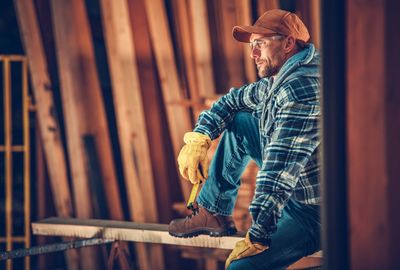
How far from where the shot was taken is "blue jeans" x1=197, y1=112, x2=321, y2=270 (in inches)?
104

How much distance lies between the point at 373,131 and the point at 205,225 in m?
1.37

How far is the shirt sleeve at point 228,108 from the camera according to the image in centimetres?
296

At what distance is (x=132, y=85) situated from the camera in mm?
4594

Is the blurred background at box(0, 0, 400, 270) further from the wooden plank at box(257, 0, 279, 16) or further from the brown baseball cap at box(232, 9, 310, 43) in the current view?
the brown baseball cap at box(232, 9, 310, 43)

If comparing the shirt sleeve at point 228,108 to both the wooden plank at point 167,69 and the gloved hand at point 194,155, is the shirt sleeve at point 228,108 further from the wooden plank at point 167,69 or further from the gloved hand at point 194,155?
the wooden plank at point 167,69

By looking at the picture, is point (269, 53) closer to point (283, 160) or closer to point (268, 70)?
point (268, 70)

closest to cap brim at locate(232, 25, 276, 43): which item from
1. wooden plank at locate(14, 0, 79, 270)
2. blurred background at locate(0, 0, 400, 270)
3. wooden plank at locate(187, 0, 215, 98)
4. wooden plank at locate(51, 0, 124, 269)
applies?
blurred background at locate(0, 0, 400, 270)

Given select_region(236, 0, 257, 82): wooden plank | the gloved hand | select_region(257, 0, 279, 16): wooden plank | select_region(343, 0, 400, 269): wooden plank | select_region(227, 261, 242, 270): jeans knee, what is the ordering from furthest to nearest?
select_region(257, 0, 279, 16): wooden plank → select_region(236, 0, 257, 82): wooden plank → the gloved hand → select_region(227, 261, 242, 270): jeans knee → select_region(343, 0, 400, 269): wooden plank

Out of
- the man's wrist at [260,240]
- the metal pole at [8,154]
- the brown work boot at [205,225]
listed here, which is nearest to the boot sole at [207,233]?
the brown work boot at [205,225]

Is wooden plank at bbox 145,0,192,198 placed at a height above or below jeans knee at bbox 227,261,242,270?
above

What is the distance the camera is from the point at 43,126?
481cm

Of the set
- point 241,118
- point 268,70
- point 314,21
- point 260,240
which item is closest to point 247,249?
point 260,240

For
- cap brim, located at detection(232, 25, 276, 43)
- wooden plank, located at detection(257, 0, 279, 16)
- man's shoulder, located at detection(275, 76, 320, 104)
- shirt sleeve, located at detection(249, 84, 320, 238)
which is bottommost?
shirt sleeve, located at detection(249, 84, 320, 238)

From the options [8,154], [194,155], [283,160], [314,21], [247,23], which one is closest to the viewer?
[283,160]
